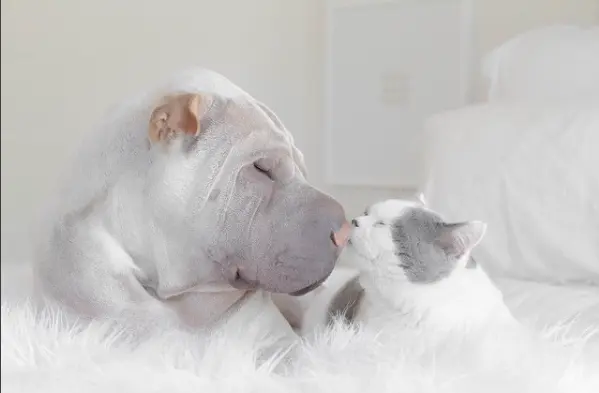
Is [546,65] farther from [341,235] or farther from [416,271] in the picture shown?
[341,235]

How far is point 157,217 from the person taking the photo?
74cm

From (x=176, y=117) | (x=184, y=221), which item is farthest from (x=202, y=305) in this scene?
(x=176, y=117)

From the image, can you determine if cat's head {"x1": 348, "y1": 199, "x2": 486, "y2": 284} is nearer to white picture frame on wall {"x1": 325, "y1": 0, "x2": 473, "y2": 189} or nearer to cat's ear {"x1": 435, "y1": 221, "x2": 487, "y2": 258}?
cat's ear {"x1": 435, "y1": 221, "x2": 487, "y2": 258}

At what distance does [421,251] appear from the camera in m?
0.90

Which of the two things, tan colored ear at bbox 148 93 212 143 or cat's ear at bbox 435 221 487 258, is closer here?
tan colored ear at bbox 148 93 212 143

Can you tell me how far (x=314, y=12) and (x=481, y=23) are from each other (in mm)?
418

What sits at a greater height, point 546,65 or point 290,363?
point 546,65

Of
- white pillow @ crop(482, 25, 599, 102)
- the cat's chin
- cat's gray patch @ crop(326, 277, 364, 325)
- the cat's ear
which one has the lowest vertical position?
cat's gray patch @ crop(326, 277, 364, 325)

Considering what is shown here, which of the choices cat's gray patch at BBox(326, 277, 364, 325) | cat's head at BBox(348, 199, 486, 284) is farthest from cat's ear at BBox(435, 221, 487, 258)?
cat's gray patch at BBox(326, 277, 364, 325)

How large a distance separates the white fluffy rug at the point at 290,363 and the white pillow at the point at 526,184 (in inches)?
17.0

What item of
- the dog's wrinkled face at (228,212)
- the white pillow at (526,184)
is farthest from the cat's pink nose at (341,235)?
the white pillow at (526,184)

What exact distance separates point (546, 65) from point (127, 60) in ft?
3.40

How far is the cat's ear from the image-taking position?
0.87m

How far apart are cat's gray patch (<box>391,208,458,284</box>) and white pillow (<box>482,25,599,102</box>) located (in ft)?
1.68
